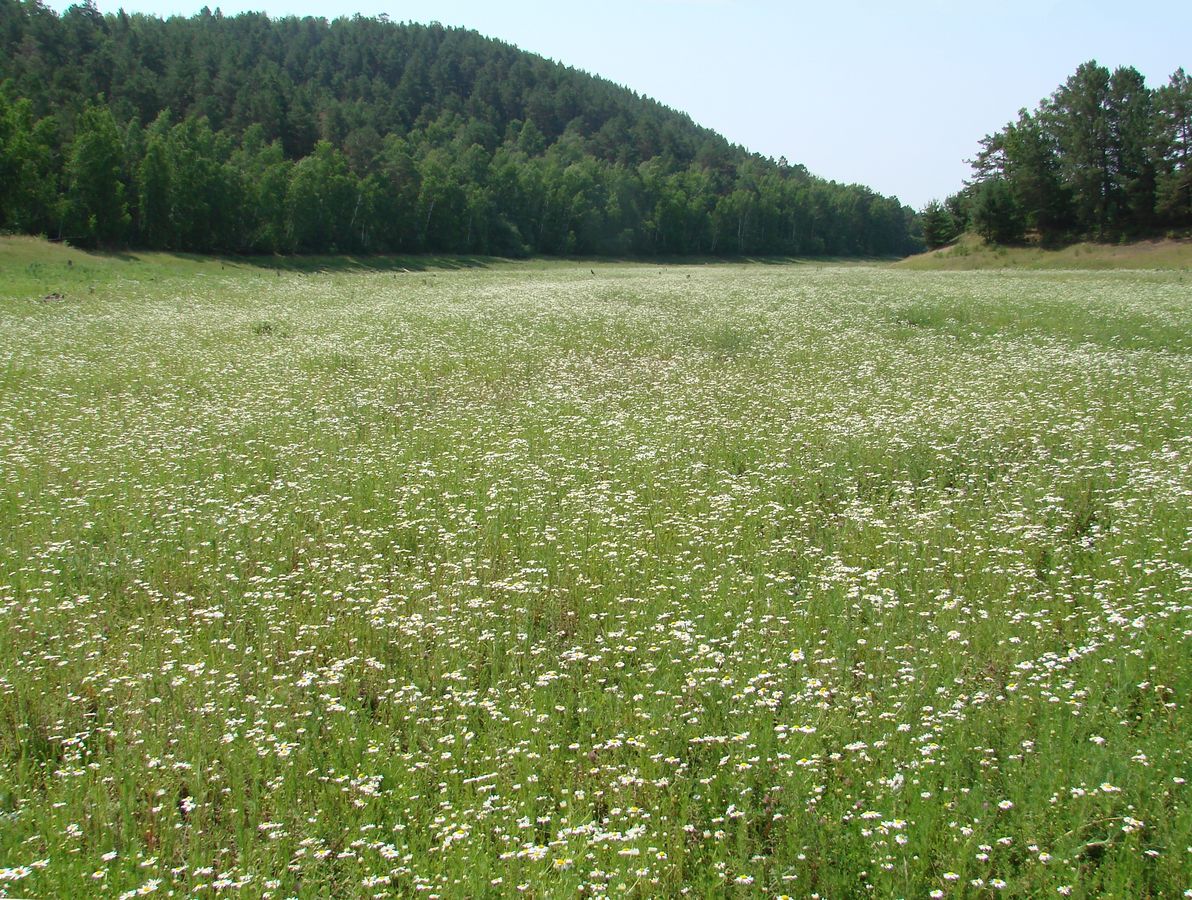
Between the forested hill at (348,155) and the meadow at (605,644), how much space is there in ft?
185

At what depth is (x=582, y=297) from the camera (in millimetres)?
34969

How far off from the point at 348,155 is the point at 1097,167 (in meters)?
76.5

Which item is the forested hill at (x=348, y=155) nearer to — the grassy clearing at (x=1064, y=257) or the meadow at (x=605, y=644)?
the grassy clearing at (x=1064, y=257)

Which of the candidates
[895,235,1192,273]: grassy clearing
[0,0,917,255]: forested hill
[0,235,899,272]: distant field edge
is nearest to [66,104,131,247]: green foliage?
[0,0,917,255]: forested hill

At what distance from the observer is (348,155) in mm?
99188

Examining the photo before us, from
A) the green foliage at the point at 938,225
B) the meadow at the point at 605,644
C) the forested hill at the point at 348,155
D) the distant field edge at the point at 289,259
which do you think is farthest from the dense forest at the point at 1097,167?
the meadow at the point at 605,644

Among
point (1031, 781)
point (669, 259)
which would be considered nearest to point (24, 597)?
point (1031, 781)

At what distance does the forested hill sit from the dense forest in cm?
5000

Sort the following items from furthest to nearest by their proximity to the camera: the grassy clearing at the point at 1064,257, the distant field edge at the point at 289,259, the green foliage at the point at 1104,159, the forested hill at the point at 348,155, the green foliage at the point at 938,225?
the green foliage at the point at 938,225 < the green foliage at the point at 1104,159 < the forested hill at the point at 348,155 < the grassy clearing at the point at 1064,257 < the distant field edge at the point at 289,259

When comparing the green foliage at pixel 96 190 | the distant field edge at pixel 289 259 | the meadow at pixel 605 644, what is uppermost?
the green foliage at pixel 96 190

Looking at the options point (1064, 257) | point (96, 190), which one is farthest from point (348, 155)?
point (1064, 257)

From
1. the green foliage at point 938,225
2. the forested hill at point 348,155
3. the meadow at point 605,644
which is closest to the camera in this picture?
the meadow at point 605,644

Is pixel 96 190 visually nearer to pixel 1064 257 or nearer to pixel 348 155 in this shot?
pixel 348 155

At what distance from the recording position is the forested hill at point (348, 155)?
6269 cm
